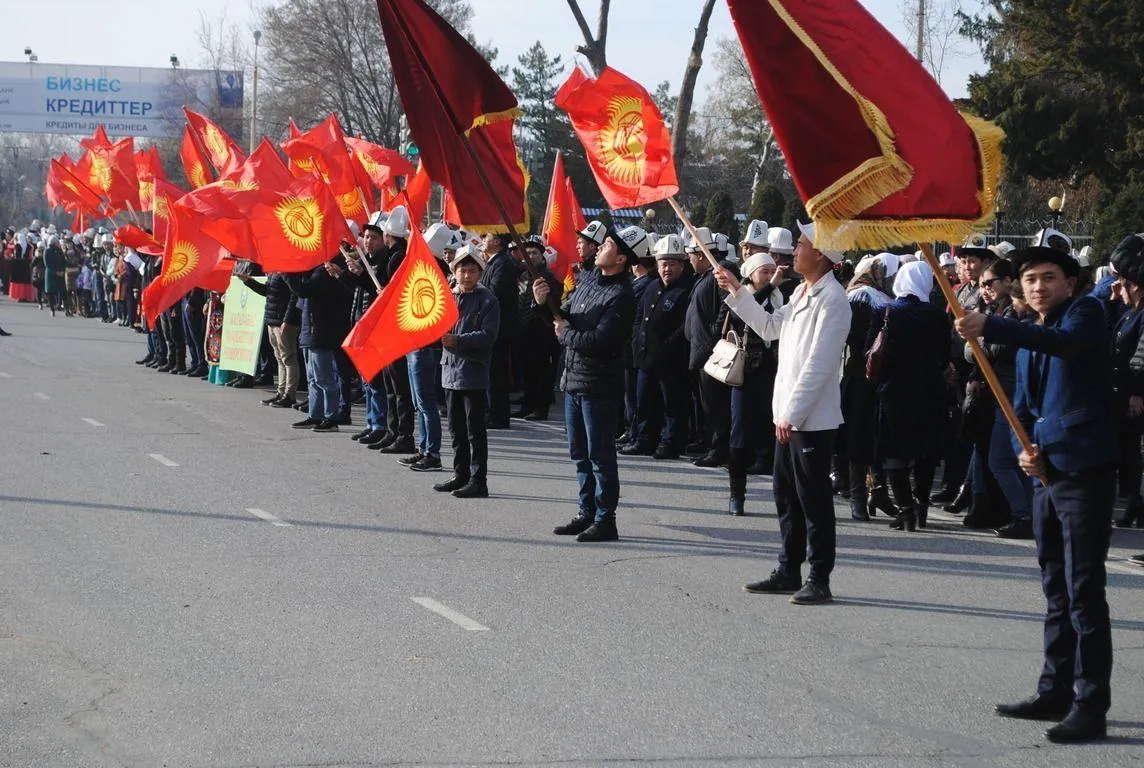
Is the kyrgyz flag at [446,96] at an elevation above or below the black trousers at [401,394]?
above

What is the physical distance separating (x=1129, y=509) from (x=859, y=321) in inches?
95.7

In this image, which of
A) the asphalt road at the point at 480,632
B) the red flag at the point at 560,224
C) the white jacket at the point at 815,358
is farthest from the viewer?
the red flag at the point at 560,224

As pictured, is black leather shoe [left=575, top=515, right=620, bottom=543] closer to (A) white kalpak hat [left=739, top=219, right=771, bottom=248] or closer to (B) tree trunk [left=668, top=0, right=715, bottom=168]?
(A) white kalpak hat [left=739, top=219, right=771, bottom=248]

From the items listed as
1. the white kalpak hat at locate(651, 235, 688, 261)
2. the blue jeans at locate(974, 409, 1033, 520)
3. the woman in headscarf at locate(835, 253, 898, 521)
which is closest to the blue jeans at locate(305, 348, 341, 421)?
the white kalpak hat at locate(651, 235, 688, 261)

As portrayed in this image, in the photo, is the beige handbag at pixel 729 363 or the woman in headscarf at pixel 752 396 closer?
the beige handbag at pixel 729 363

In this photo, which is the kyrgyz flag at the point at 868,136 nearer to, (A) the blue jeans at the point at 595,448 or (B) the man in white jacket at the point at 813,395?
(B) the man in white jacket at the point at 813,395

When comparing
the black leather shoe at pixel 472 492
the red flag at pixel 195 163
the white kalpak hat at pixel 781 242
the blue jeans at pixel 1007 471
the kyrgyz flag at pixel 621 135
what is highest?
the red flag at pixel 195 163

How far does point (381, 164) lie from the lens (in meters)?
20.4

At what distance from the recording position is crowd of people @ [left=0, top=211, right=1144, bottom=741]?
A: 226 inches

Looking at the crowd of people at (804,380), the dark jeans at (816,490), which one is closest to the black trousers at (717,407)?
the crowd of people at (804,380)

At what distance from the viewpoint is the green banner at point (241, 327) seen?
1880 centimetres

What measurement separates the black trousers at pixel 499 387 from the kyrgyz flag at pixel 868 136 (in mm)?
10013

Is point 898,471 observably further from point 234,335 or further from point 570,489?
point 234,335

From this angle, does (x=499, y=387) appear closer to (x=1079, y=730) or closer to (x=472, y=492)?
(x=472, y=492)
